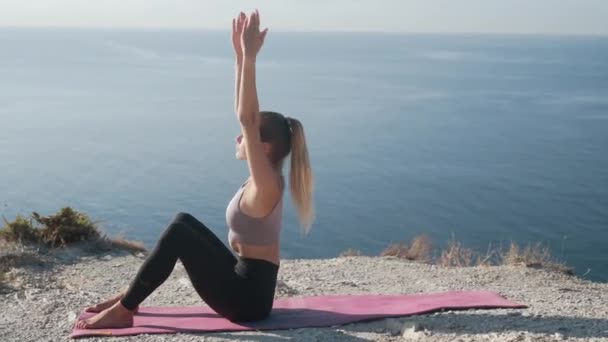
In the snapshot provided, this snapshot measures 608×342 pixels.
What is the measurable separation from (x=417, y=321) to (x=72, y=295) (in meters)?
2.83

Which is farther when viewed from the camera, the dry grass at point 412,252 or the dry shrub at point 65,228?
the dry grass at point 412,252

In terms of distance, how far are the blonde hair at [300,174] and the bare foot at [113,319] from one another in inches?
49.3

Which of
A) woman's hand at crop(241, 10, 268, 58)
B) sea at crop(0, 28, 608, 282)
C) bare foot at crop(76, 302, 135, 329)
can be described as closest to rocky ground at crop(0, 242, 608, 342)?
bare foot at crop(76, 302, 135, 329)

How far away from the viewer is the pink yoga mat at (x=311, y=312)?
196 inches

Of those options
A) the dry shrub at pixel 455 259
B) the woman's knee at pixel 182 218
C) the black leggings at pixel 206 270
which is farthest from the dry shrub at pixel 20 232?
the dry shrub at pixel 455 259

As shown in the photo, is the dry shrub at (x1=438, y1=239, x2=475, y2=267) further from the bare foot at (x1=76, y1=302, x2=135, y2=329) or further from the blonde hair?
the bare foot at (x1=76, y1=302, x2=135, y2=329)

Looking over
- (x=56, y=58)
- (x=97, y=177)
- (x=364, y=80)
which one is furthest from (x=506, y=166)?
(x=56, y=58)

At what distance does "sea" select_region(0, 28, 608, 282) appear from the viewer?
37219 millimetres

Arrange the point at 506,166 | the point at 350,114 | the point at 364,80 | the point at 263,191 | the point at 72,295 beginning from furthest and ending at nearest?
1. the point at 364,80
2. the point at 350,114
3. the point at 506,166
4. the point at 72,295
5. the point at 263,191

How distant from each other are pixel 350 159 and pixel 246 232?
4368 cm

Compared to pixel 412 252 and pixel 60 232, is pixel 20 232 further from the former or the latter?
pixel 412 252

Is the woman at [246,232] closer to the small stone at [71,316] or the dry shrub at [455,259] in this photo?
the small stone at [71,316]

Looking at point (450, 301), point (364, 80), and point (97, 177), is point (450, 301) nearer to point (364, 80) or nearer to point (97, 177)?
point (97, 177)

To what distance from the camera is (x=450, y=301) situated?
18.3 ft
